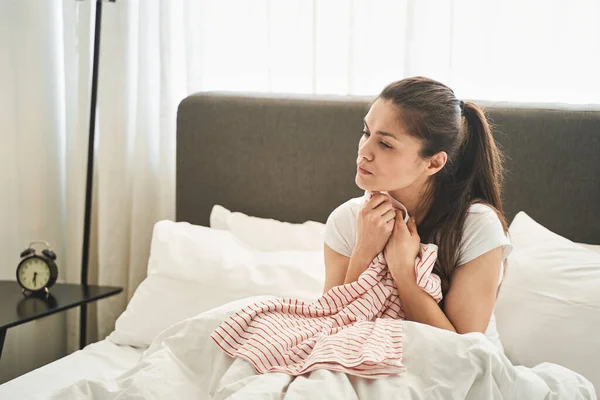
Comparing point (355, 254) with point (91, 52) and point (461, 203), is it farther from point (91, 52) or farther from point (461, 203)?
point (91, 52)

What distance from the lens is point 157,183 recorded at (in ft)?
9.75

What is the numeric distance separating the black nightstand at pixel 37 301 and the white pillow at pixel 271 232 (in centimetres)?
44

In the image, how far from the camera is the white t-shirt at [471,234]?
182 centimetres

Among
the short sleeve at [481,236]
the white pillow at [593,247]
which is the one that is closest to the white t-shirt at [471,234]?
the short sleeve at [481,236]

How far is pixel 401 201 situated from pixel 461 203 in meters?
0.15

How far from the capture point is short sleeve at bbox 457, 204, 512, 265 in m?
1.81

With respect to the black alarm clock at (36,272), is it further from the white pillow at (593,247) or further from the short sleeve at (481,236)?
the white pillow at (593,247)

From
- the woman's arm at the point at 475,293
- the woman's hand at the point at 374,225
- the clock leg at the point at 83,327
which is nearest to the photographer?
the woman's arm at the point at 475,293

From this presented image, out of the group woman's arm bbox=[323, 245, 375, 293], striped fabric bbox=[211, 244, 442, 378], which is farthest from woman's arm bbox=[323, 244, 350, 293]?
striped fabric bbox=[211, 244, 442, 378]

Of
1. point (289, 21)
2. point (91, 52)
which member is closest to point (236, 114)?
point (289, 21)

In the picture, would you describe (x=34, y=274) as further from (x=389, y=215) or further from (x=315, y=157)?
(x=389, y=215)

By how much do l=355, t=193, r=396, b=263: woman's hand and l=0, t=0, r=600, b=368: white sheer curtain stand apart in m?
0.74

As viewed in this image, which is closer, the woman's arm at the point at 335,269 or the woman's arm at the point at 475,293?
the woman's arm at the point at 475,293

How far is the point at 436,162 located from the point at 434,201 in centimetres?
12
